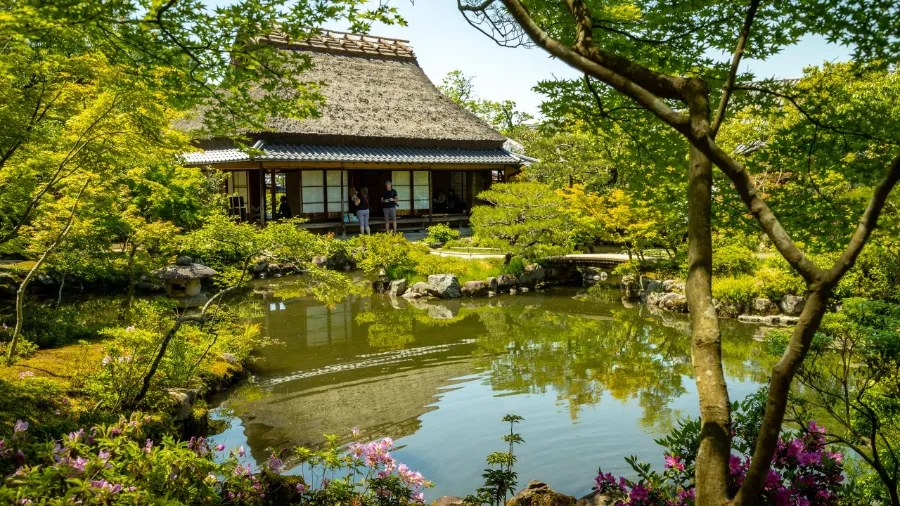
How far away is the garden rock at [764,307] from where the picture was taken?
34.6 ft

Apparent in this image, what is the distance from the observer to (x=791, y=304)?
33.7ft

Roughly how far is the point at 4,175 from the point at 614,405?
5935 millimetres

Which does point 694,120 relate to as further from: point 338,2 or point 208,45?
point 208,45

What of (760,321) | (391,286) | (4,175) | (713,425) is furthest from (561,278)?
(713,425)

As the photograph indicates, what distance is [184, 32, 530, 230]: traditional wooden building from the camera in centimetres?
1752

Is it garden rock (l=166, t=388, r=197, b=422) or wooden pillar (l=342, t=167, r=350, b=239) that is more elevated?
wooden pillar (l=342, t=167, r=350, b=239)

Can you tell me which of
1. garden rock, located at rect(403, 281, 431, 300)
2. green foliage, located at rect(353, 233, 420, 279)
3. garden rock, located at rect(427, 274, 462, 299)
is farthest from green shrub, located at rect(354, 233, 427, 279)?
garden rock, located at rect(427, 274, 462, 299)

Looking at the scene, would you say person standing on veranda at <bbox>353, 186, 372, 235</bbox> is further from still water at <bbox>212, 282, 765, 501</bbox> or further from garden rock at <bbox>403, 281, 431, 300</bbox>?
still water at <bbox>212, 282, 765, 501</bbox>

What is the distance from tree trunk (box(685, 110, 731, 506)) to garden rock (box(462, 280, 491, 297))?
11.0m

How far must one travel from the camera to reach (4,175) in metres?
5.08

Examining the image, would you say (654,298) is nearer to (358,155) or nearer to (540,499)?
(540,499)

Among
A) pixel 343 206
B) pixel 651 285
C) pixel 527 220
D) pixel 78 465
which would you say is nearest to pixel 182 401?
pixel 78 465

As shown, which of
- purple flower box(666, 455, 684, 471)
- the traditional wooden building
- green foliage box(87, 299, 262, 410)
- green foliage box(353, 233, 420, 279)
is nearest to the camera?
purple flower box(666, 455, 684, 471)

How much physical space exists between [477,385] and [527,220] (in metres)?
7.14
